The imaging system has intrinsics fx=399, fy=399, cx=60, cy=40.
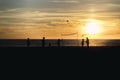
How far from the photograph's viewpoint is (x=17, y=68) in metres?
20.7

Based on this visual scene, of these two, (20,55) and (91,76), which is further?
(20,55)

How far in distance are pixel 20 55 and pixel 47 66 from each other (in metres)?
2.21

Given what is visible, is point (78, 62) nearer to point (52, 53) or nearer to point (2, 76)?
point (52, 53)

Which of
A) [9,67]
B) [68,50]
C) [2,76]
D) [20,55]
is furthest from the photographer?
[68,50]

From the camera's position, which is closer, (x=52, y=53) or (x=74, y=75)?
(x=74, y=75)

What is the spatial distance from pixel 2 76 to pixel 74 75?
3.56 m

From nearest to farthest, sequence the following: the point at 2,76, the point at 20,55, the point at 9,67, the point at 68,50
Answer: the point at 2,76
the point at 9,67
the point at 20,55
the point at 68,50

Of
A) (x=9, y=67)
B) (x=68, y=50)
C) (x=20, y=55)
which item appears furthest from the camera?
(x=68, y=50)

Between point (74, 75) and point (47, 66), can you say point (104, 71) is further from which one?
point (47, 66)

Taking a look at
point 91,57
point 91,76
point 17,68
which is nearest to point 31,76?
point 17,68

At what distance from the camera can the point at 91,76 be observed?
19.8 metres

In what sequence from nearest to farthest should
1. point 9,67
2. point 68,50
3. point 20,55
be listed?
point 9,67 < point 20,55 < point 68,50

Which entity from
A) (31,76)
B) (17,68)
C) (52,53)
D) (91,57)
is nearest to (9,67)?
(17,68)

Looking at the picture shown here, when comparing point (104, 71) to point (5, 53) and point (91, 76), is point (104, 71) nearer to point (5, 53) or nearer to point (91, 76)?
point (91, 76)
